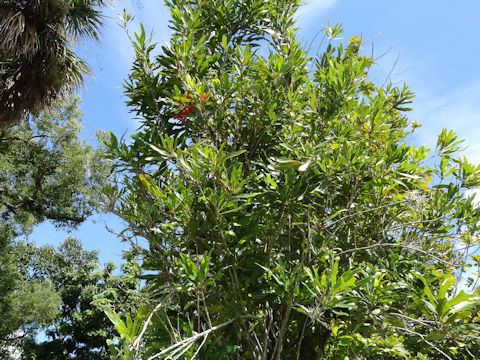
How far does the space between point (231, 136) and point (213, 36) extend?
886mm

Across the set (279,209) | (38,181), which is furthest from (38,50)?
(279,209)

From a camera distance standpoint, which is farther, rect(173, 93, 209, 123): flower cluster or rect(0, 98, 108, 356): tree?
rect(0, 98, 108, 356): tree

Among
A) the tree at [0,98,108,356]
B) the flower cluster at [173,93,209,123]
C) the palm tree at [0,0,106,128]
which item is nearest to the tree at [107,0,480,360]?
the flower cluster at [173,93,209,123]

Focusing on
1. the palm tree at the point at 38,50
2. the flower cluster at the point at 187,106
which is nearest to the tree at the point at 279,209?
the flower cluster at the point at 187,106

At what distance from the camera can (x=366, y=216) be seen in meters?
2.82

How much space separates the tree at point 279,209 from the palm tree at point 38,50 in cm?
454

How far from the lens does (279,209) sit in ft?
7.78

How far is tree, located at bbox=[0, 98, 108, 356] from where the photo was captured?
10.7m

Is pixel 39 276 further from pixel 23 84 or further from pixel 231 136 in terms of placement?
pixel 231 136

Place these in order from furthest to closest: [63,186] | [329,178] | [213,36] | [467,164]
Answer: [63,186] < [213,36] < [467,164] < [329,178]

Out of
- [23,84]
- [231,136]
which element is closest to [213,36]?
[231,136]

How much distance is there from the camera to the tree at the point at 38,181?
35.1 ft

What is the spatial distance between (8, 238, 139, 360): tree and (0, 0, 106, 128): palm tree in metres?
8.68

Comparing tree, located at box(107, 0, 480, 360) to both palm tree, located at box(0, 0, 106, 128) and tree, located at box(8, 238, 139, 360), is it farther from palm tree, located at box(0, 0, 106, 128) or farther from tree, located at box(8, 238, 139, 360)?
tree, located at box(8, 238, 139, 360)
